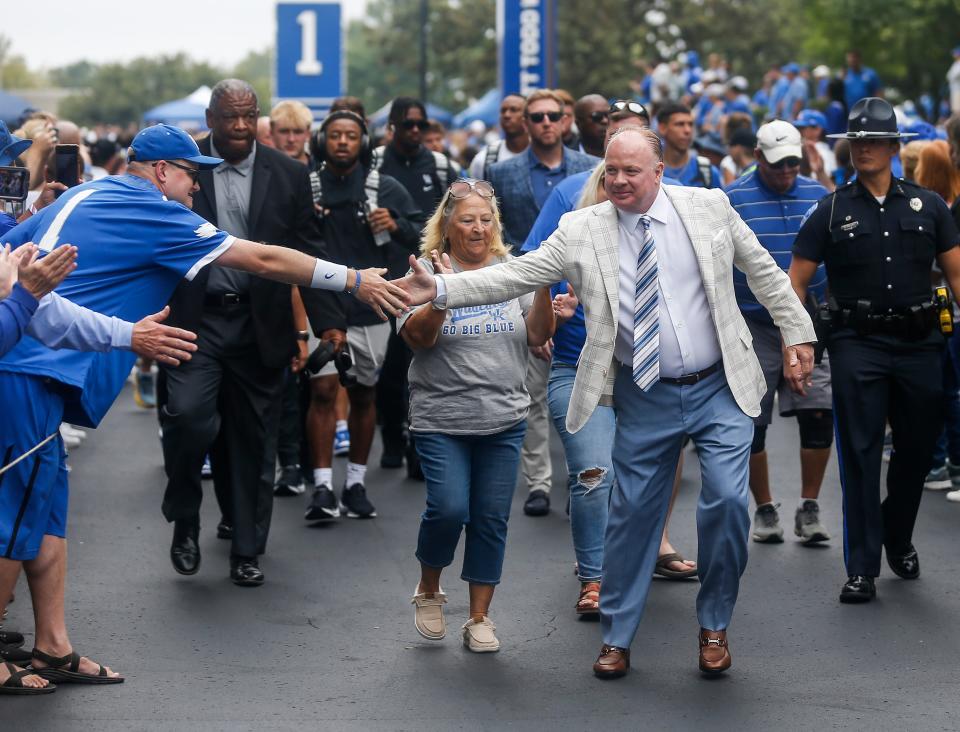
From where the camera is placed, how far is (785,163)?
27.1 feet

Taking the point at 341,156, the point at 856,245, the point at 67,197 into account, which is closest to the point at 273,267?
the point at 67,197

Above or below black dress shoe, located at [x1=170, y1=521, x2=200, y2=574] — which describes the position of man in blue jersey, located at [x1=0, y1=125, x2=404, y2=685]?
above

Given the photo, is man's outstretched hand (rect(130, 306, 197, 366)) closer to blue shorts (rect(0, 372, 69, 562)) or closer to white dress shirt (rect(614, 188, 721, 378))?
blue shorts (rect(0, 372, 69, 562))

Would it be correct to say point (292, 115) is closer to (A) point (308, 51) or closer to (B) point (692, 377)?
(A) point (308, 51)

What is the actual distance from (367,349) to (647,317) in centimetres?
383

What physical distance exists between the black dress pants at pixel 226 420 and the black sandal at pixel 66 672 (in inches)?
68.3

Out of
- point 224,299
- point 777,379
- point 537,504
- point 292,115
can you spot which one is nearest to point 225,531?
point 224,299

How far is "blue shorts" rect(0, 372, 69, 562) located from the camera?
5.80 m

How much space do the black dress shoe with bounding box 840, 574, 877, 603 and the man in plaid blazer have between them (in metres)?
1.28

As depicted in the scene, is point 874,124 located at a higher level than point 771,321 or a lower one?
higher

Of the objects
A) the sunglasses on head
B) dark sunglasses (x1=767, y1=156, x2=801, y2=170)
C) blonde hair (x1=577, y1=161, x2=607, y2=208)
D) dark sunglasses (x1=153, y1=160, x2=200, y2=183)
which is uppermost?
the sunglasses on head

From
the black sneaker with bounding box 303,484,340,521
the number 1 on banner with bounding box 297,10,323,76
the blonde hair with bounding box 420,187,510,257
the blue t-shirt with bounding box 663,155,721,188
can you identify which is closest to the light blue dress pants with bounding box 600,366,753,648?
the blonde hair with bounding box 420,187,510,257

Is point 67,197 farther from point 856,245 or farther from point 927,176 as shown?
point 927,176

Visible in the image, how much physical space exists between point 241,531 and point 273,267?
2.03 metres
